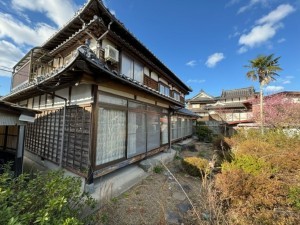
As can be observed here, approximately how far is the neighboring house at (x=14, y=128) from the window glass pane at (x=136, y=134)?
338 centimetres

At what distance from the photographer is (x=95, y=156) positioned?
4.94 metres

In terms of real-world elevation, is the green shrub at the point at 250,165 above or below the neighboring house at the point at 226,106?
below

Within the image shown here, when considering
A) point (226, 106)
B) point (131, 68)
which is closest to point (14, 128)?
point (131, 68)

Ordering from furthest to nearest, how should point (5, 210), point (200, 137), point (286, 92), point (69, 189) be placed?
point (200, 137)
point (286, 92)
point (69, 189)
point (5, 210)

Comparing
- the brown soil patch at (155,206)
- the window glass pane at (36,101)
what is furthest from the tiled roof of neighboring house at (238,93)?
the window glass pane at (36,101)

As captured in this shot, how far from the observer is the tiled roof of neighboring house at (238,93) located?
34.8 meters

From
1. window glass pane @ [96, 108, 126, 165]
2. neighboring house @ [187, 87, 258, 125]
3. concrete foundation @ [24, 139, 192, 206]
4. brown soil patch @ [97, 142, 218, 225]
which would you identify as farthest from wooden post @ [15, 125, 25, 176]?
neighboring house @ [187, 87, 258, 125]

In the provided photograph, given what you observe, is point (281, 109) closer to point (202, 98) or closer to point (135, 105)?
point (135, 105)

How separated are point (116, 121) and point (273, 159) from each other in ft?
19.7

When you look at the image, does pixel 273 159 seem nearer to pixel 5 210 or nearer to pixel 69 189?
pixel 69 189

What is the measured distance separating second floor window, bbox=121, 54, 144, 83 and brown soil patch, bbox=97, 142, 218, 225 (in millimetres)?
5136

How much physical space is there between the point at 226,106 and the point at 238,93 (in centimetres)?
706

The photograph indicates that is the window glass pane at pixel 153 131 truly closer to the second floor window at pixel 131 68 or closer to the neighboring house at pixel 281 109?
the second floor window at pixel 131 68

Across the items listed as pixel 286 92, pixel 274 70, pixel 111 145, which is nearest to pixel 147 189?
pixel 111 145
